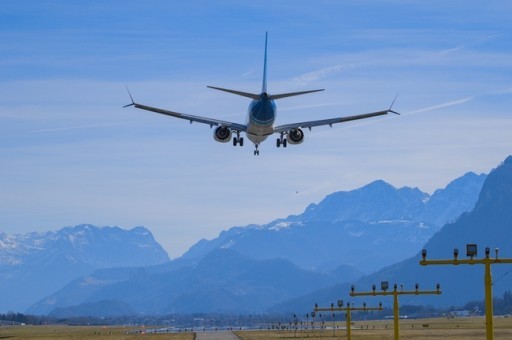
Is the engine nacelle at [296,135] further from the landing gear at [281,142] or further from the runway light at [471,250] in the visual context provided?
the runway light at [471,250]

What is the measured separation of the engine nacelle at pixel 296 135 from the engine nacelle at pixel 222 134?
5485mm

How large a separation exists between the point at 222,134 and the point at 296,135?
6536 mm

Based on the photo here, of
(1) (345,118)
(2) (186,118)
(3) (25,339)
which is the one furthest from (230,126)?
(3) (25,339)

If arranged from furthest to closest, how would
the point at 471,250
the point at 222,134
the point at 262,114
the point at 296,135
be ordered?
the point at 222,134 → the point at 296,135 → the point at 262,114 → the point at 471,250

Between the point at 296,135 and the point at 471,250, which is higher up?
the point at 296,135

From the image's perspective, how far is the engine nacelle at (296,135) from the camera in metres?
96.3

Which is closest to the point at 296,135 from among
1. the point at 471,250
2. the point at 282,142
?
the point at 282,142

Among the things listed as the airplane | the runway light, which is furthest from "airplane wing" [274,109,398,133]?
the runway light

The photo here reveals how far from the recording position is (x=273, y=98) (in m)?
91.4

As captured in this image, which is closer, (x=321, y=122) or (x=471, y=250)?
(x=471, y=250)

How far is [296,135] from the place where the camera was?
96.3m

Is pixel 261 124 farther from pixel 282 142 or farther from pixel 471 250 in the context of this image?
pixel 471 250

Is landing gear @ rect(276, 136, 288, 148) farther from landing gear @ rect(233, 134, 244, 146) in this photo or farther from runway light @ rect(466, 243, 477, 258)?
runway light @ rect(466, 243, 477, 258)

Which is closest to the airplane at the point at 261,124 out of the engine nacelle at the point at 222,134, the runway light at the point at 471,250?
the engine nacelle at the point at 222,134
